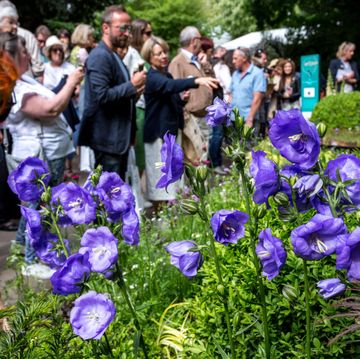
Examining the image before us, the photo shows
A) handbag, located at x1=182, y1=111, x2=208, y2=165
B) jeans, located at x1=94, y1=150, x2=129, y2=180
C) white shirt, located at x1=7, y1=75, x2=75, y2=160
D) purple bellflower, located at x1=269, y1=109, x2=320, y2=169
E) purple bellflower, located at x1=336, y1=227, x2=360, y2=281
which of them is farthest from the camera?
handbag, located at x1=182, y1=111, x2=208, y2=165

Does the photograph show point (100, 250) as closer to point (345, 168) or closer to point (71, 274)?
point (71, 274)

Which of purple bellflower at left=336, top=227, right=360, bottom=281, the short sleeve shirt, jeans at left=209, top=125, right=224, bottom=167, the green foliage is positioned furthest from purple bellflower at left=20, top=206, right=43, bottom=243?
jeans at left=209, top=125, right=224, bottom=167

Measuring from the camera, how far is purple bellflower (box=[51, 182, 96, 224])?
6.40 ft

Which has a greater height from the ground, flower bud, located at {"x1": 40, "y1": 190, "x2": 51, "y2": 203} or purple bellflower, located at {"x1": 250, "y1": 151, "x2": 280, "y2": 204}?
purple bellflower, located at {"x1": 250, "y1": 151, "x2": 280, "y2": 204}

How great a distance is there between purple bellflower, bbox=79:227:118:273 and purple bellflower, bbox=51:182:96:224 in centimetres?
15

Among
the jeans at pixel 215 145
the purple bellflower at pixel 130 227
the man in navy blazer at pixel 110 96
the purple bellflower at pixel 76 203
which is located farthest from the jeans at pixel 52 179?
the jeans at pixel 215 145

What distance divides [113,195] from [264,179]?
56cm

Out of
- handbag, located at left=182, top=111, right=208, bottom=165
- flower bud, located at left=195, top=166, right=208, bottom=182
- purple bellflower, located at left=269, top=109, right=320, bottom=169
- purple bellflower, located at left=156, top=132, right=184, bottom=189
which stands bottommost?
handbag, located at left=182, top=111, right=208, bottom=165

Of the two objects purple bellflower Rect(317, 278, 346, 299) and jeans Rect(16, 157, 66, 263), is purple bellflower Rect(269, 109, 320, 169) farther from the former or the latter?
jeans Rect(16, 157, 66, 263)

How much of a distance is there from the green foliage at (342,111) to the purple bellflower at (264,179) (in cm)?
700

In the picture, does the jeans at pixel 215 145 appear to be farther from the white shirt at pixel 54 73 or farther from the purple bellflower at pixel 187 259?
the purple bellflower at pixel 187 259

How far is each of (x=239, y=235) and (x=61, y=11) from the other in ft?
68.1

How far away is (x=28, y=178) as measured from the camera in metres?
2.10

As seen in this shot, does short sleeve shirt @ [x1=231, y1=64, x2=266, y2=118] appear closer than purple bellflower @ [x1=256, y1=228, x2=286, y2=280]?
No
